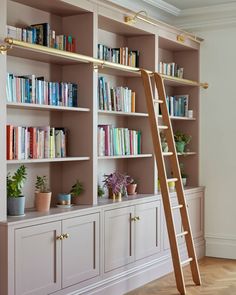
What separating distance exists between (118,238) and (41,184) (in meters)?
0.92

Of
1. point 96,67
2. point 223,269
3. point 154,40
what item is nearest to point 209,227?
point 223,269

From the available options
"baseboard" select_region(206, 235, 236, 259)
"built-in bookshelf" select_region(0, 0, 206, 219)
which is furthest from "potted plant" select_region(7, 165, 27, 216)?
"baseboard" select_region(206, 235, 236, 259)

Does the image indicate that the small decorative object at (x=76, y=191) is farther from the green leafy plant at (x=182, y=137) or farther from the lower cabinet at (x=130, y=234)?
the green leafy plant at (x=182, y=137)

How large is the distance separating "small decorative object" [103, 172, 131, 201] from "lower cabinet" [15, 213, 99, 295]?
1.74 ft

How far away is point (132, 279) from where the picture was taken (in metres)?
5.01

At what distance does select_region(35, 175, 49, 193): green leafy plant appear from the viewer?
14.4ft

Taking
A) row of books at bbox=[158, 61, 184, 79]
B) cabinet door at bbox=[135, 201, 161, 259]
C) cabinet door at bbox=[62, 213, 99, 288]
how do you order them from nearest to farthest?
cabinet door at bbox=[62, 213, 99, 288] < cabinet door at bbox=[135, 201, 161, 259] < row of books at bbox=[158, 61, 184, 79]

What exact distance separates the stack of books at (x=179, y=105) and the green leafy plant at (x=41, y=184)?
80.5 inches

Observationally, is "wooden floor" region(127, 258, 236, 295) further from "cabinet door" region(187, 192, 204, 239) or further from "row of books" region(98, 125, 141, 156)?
"row of books" region(98, 125, 141, 156)

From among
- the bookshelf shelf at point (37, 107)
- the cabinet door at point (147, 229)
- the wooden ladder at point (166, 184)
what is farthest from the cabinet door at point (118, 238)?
the bookshelf shelf at point (37, 107)

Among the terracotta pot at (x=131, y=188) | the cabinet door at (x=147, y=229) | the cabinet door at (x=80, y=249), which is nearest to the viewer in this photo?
the cabinet door at (x=80, y=249)

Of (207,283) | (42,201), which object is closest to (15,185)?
(42,201)

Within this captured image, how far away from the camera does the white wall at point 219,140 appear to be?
6227 mm

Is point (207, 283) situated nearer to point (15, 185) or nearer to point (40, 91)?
A: point (15, 185)
